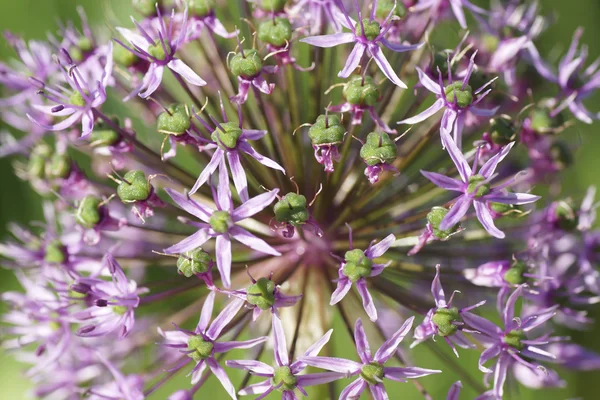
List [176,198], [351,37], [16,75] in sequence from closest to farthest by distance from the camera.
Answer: [176,198] < [351,37] < [16,75]

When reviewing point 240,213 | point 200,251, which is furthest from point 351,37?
point 200,251

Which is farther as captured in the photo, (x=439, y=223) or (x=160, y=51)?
(x=160, y=51)

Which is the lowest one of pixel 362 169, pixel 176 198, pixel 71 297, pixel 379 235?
pixel 379 235

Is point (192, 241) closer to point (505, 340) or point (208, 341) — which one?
point (208, 341)

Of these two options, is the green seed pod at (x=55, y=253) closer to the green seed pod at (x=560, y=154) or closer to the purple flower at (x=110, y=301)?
the purple flower at (x=110, y=301)

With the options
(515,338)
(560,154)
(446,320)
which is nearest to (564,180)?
(560,154)

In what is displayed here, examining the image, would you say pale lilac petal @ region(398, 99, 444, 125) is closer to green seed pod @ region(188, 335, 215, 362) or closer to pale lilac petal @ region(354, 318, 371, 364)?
pale lilac petal @ region(354, 318, 371, 364)

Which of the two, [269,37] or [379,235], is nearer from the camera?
[269,37]

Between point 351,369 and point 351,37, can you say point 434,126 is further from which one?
point 351,369
